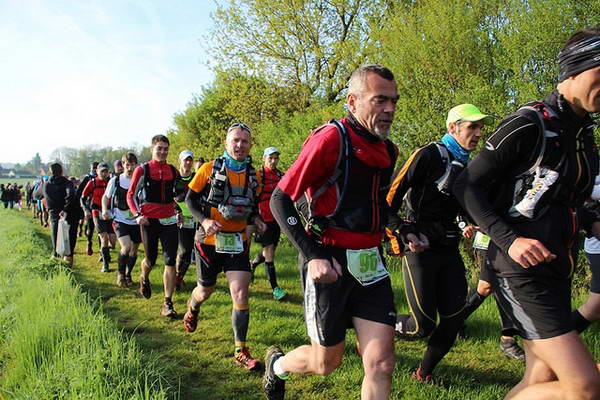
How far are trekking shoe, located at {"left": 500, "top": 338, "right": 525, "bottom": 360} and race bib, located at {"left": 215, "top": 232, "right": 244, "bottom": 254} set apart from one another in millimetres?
2868

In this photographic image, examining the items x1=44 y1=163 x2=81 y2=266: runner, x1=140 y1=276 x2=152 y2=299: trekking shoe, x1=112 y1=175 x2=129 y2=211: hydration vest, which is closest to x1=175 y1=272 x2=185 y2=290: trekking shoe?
x1=140 y1=276 x2=152 y2=299: trekking shoe

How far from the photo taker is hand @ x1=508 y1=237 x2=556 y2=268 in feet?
6.61

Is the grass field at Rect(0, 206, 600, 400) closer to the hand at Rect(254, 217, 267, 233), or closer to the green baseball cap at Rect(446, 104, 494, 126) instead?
the hand at Rect(254, 217, 267, 233)

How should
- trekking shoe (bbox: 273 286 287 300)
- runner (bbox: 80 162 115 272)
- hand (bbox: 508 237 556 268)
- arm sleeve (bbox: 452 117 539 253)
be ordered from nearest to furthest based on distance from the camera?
hand (bbox: 508 237 556 268), arm sleeve (bbox: 452 117 539 253), trekking shoe (bbox: 273 286 287 300), runner (bbox: 80 162 115 272)

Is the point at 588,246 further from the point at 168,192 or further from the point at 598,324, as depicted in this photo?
the point at 168,192

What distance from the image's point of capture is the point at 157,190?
6383 mm

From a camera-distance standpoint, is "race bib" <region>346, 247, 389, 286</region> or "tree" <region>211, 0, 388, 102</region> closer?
"race bib" <region>346, 247, 389, 286</region>

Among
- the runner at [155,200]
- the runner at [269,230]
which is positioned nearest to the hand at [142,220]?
the runner at [155,200]

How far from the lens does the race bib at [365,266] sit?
2559 millimetres

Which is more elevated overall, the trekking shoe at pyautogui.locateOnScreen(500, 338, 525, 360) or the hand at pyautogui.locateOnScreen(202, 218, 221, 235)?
the hand at pyautogui.locateOnScreen(202, 218, 221, 235)

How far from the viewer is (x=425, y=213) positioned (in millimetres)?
3586

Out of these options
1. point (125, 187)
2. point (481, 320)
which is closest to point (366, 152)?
point (481, 320)

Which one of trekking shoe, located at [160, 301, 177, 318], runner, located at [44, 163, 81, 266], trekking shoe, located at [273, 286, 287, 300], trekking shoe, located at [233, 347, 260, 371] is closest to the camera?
trekking shoe, located at [233, 347, 260, 371]

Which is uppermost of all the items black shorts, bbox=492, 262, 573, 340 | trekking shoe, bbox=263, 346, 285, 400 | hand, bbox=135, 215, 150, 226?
hand, bbox=135, 215, 150, 226
